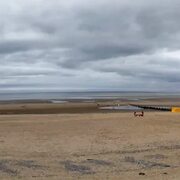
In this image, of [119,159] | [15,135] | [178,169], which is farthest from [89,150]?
[15,135]

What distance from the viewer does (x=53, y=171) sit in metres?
11.2

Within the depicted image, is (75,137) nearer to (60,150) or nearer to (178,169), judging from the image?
(60,150)

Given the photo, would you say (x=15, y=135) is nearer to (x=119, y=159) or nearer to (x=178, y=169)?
(x=119, y=159)

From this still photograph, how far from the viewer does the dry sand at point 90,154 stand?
1088 cm

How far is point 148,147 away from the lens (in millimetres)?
15602

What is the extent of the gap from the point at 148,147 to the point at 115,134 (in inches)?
156

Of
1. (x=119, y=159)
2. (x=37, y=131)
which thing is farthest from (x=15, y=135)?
(x=119, y=159)

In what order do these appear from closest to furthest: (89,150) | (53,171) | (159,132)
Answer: (53,171), (89,150), (159,132)

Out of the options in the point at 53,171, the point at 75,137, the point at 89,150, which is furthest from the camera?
the point at 75,137

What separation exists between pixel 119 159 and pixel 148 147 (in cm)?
294

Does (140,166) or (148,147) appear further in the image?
(148,147)

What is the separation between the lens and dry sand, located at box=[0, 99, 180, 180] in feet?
35.7

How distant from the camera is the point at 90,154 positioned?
550 inches

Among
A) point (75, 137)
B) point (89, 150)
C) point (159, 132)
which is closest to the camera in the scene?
point (89, 150)
